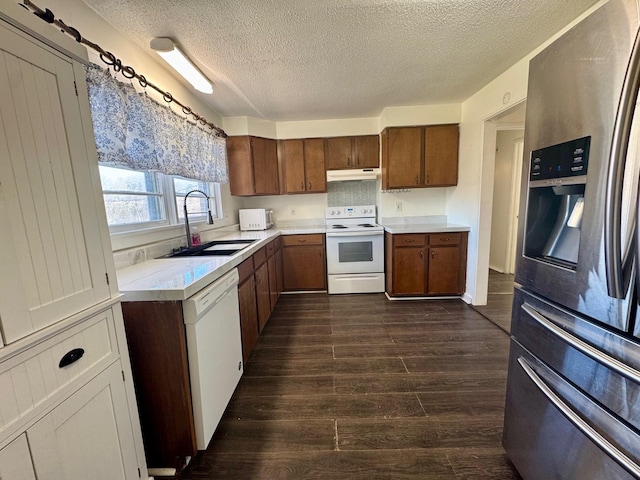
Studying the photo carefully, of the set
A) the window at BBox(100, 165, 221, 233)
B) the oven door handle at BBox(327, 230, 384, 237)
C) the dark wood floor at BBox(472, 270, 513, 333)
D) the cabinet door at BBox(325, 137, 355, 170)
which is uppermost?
the cabinet door at BBox(325, 137, 355, 170)

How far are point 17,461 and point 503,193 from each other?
5.20 m

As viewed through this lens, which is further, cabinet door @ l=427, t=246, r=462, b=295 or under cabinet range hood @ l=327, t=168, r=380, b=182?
under cabinet range hood @ l=327, t=168, r=380, b=182

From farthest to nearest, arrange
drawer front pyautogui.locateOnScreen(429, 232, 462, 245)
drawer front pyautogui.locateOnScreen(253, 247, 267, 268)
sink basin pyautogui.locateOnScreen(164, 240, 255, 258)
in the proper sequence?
drawer front pyautogui.locateOnScreen(429, 232, 462, 245) < drawer front pyautogui.locateOnScreen(253, 247, 267, 268) < sink basin pyautogui.locateOnScreen(164, 240, 255, 258)

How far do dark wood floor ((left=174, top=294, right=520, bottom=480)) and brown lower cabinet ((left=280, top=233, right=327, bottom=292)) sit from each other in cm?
91

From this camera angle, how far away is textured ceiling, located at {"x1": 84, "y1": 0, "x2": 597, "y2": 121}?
1472 millimetres

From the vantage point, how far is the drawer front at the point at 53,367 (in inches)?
25.4

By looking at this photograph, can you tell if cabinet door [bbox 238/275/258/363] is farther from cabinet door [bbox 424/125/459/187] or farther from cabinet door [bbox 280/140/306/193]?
cabinet door [bbox 424/125/459/187]

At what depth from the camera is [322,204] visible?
392cm

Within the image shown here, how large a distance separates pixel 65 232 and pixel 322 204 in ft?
10.7

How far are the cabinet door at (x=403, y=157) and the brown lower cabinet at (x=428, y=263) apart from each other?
2.41ft

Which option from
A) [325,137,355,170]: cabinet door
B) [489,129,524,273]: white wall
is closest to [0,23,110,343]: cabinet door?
[325,137,355,170]: cabinet door

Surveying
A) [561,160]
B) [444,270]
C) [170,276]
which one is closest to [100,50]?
[170,276]

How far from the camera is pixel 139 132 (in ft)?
5.23

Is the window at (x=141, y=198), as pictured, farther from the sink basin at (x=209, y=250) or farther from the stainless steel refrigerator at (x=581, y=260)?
the stainless steel refrigerator at (x=581, y=260)
